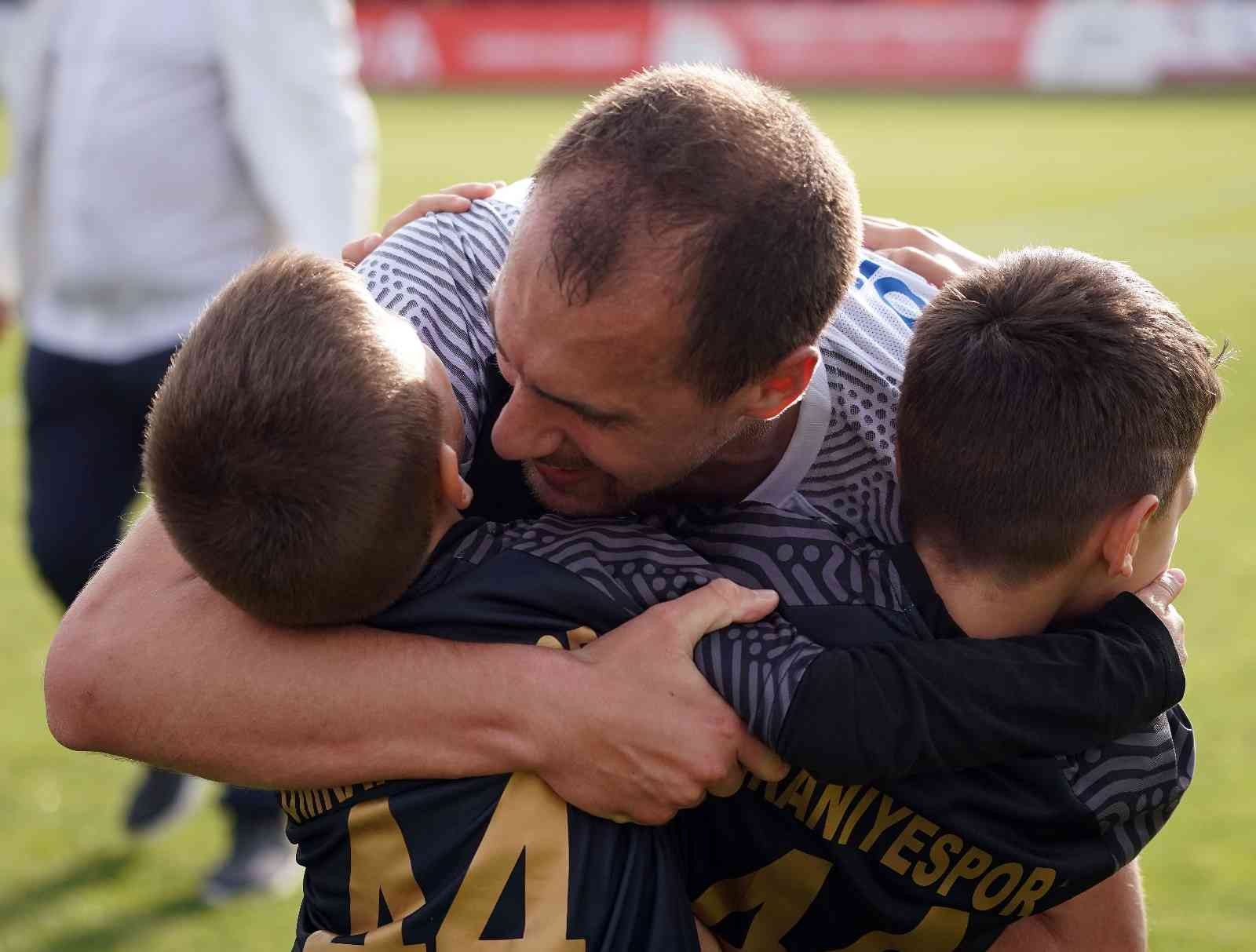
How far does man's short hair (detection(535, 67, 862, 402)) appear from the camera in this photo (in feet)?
6.54

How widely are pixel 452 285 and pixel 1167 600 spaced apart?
1.10 metres

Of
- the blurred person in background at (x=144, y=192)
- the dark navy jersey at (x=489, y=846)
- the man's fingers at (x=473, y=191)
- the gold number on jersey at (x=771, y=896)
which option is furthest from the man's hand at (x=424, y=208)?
the blurred person in background at (x=144, y=192)

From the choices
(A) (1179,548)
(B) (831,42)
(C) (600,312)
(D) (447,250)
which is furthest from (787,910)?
(B) (831,42)

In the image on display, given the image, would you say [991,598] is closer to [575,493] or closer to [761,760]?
[761,760]

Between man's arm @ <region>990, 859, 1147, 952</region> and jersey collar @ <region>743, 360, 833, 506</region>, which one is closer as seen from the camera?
man's arm @ <region>990, 859, 1147, 952</region>

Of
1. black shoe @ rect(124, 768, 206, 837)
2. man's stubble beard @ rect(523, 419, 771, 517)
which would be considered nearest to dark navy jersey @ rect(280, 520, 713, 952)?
man's stubble beard @ rect(523, 419, 771, 517)

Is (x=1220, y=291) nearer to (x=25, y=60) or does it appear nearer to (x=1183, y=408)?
(x=25, y=60)

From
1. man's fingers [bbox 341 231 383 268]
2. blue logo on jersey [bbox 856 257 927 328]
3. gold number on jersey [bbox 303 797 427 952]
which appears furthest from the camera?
man's fingers [bbox 341 231 383 268]

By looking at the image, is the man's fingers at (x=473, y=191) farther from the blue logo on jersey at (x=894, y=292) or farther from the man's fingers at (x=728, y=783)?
the man's fingers at (x=728, y=783)

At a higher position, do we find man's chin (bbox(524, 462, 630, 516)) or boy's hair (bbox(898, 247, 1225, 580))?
boy's hair (bbox(898, 247, 1225, 580))

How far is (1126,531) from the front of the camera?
1871mm

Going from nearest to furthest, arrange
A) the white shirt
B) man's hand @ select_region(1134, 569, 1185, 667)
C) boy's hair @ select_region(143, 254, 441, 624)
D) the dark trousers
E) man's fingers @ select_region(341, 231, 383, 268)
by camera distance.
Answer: boy's hair @ select_region(143, 254, 441, 624) → man's hand @ select_region(1134, 569, 1185, 667) → man's fingers @ select_region(341, 231, 383, 268) → the dark trousers → the white shirt

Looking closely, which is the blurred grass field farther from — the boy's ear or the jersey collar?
the boy's ear

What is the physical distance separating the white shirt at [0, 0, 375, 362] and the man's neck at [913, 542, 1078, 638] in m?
3.07
